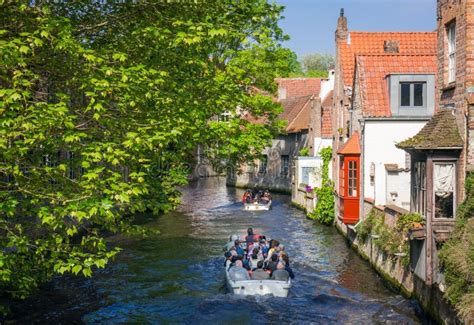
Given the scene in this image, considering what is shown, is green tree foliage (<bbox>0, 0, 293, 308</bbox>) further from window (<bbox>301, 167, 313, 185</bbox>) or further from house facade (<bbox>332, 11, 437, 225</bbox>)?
window (<bbox>301, 167, 313, 185</bbox>)

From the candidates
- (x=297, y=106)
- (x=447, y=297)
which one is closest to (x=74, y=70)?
(x=447, y=297)

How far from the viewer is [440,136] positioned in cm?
1592

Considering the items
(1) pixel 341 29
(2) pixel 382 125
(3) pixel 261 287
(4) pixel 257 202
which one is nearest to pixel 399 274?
(3) pixel 261 287

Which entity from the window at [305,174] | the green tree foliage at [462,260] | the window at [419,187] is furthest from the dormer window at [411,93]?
the window at [305,174]

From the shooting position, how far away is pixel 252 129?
34.8 metres

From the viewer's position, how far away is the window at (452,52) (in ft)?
55.1

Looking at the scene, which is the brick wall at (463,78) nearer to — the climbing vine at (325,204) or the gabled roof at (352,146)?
the gabled roof at (352,146)

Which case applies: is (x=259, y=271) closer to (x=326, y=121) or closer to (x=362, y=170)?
(x=362, y=170)

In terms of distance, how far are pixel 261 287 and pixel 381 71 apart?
44.5ft

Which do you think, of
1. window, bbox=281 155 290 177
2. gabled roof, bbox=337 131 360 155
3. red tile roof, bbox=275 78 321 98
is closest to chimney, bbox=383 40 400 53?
gabled roof, bbox=337 131 360 155

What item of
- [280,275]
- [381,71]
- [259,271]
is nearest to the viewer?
[280,275]

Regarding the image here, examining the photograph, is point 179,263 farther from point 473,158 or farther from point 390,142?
point 473,158

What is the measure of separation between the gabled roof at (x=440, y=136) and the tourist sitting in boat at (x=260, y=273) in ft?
20.8

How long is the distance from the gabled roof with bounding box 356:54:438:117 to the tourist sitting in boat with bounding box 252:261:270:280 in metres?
9.03
